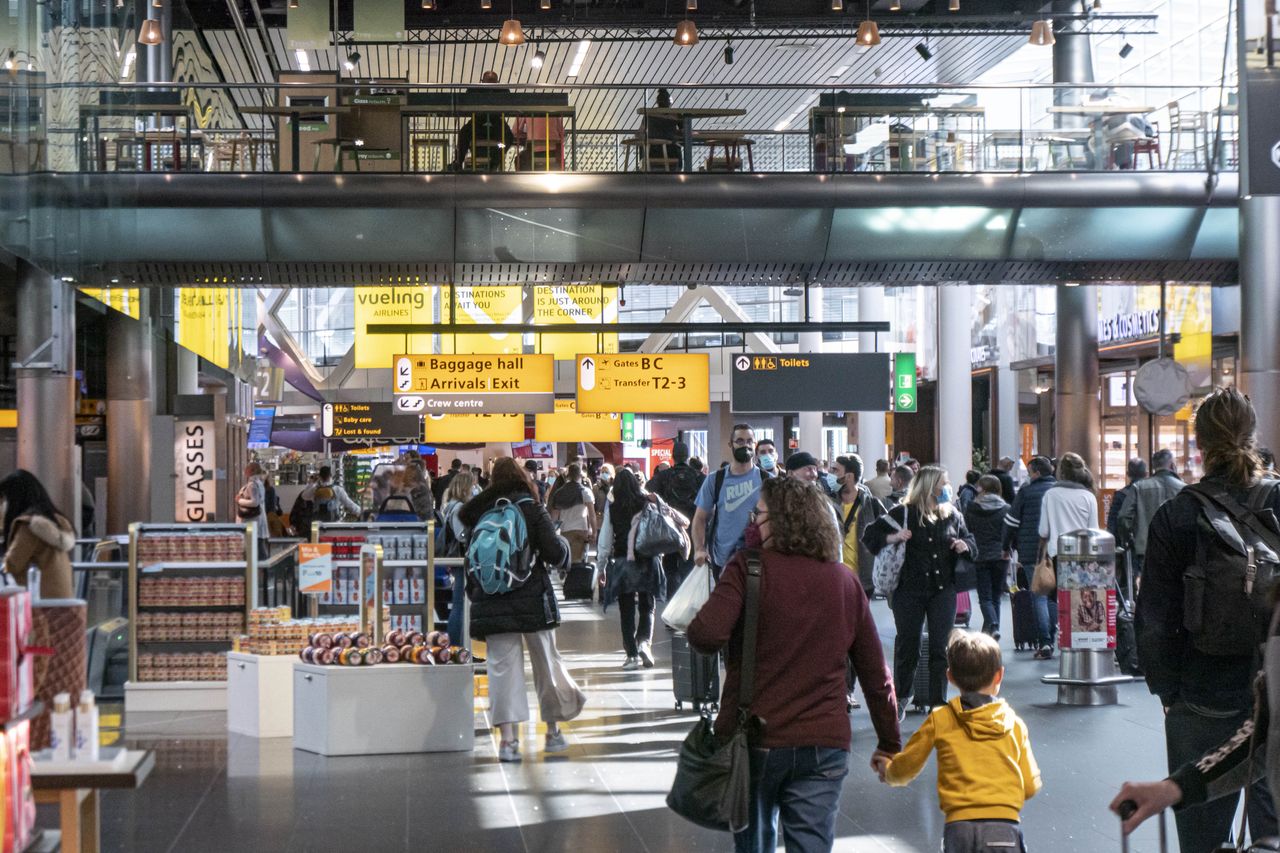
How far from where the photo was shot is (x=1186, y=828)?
4617 millimetres

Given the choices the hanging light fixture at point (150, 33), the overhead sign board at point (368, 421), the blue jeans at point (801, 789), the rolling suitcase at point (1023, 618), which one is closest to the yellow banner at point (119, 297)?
the hanging light fixture at point (150, 33)

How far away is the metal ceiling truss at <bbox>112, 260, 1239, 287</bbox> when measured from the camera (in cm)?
1588

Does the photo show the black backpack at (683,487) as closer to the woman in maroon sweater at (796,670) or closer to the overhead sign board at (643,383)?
the overhead sign board at (643,383)

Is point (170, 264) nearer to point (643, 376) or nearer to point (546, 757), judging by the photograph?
point (643, 376)

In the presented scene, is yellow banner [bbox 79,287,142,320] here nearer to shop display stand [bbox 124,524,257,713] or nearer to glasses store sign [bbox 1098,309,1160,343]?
shop display stand [bbox 124,524,257,713]

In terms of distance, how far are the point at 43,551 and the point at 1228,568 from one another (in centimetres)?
692

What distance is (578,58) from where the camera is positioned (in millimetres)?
24953

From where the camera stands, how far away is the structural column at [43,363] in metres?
12.9

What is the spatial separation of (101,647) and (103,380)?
1390cm

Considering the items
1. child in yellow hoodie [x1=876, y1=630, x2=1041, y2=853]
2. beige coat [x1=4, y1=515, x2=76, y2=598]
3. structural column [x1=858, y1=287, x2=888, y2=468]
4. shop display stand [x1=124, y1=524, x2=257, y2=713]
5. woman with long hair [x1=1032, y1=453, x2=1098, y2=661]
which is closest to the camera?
child in yellow hoodie [x1=876, y1=630, x2=1041, y2=853]

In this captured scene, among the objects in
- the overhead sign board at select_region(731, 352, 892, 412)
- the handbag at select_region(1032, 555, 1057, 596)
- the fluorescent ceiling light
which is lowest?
the handbag at select_region(1032, 555, 1057, 596)

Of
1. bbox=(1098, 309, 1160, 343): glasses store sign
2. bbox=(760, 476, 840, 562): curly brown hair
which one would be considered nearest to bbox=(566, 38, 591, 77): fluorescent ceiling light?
bbox=(1098, 309, 1160, 343): glasses store sign

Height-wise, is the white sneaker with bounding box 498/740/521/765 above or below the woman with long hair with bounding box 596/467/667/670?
below

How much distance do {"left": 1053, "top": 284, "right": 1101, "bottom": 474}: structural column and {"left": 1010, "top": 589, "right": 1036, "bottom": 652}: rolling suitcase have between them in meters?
5.94
